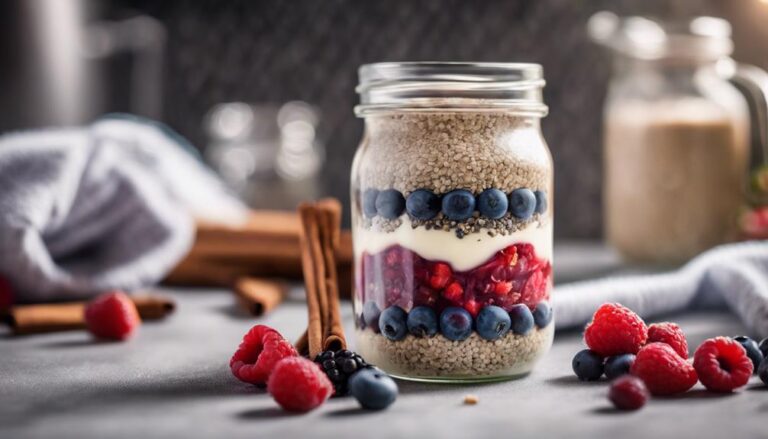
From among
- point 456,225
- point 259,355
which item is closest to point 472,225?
point 456,225

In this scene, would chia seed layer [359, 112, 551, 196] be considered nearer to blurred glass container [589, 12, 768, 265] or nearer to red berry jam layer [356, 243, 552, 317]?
red berry jam layer [356, 243, 552, 317]

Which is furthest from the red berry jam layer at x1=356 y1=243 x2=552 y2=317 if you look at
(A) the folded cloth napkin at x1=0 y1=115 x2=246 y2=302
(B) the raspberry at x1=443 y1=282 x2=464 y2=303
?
(A) the folded cloth napkin at x1=0 y1=115 x2=246 y2=302

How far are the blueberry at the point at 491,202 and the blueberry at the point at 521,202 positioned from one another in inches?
0.6

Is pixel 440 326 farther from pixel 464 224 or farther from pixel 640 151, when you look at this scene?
pixel 640 151

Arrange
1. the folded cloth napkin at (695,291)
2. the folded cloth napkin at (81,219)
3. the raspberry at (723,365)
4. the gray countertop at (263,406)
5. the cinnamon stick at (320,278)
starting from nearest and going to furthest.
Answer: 1. the gray countertop at (263,406)
2. the raspberry at (723,365)
3. the cinnamon stick at (320,278)
4. the folded cloth napkin at (695,291)
5. the folded cloth napkin at (81,219)

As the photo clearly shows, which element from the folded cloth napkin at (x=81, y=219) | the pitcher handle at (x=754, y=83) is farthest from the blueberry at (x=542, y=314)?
the pitcher handle at (x=754, y=83)

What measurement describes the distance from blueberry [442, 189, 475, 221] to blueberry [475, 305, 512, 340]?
0.28 ft

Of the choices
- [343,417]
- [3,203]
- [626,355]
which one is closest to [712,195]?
[626,355]

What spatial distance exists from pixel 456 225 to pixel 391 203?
0.06 m

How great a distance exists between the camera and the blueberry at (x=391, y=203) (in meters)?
0.81

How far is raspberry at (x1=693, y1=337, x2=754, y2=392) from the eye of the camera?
2.52ft

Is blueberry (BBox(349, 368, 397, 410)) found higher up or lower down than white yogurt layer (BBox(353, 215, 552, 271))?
lower down

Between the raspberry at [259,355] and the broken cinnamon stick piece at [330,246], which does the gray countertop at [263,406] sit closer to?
the raspberry at [259,355]

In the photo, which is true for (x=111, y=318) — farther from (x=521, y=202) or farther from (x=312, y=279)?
(x=521, y=202)
